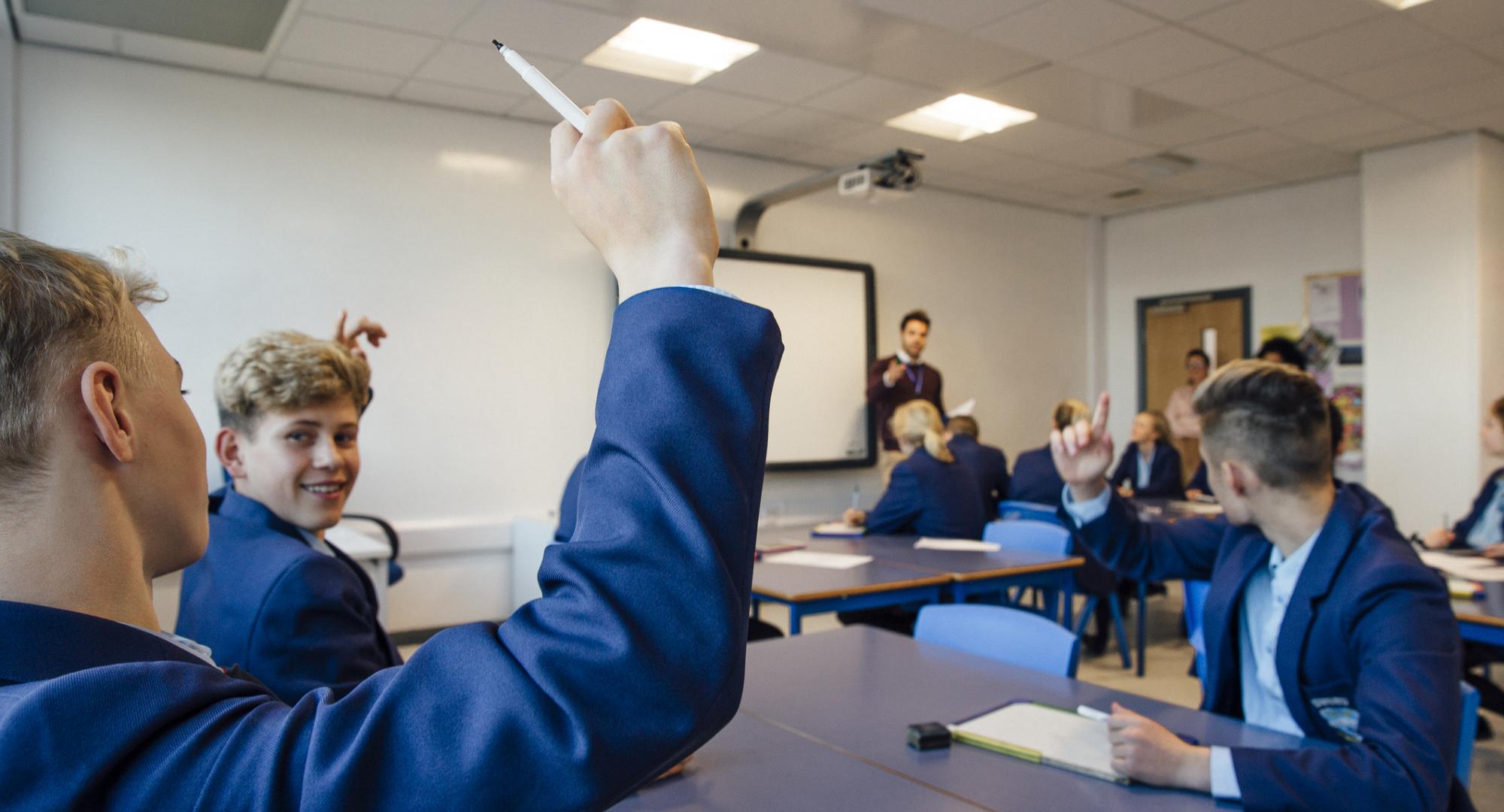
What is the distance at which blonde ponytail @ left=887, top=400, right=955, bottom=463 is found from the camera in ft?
14.7

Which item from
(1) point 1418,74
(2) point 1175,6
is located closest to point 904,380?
(2) point 1175,6

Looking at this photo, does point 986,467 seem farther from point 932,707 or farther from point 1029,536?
point 932,707

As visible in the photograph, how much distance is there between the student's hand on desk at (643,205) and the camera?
1.86ft

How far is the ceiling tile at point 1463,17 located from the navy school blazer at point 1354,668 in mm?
3515

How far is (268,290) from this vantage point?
196 inches

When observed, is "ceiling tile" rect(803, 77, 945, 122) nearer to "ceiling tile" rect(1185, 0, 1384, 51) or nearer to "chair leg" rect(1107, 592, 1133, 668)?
"ceiling tile" rect(1185, 0, 1384, 51)

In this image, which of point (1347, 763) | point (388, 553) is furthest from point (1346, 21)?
point (388, 553)

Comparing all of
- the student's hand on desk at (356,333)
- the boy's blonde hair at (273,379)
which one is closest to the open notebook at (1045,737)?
the boy's blonde hair at (273,379)

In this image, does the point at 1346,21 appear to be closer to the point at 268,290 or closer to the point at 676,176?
the point at 676,176

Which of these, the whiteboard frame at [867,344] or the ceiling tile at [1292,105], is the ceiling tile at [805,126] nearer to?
the whiteboard frame at [867,344]

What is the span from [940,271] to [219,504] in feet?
21.6

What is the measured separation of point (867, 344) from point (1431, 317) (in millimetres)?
3691

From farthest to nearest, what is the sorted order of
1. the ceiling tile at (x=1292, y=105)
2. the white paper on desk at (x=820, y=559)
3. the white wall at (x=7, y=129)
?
the ceiling tile at (x=1292, y=105) < the white wall at (x=7, y=129) < the white paper on desk at (x=820, y=559)

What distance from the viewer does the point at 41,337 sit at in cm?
63
